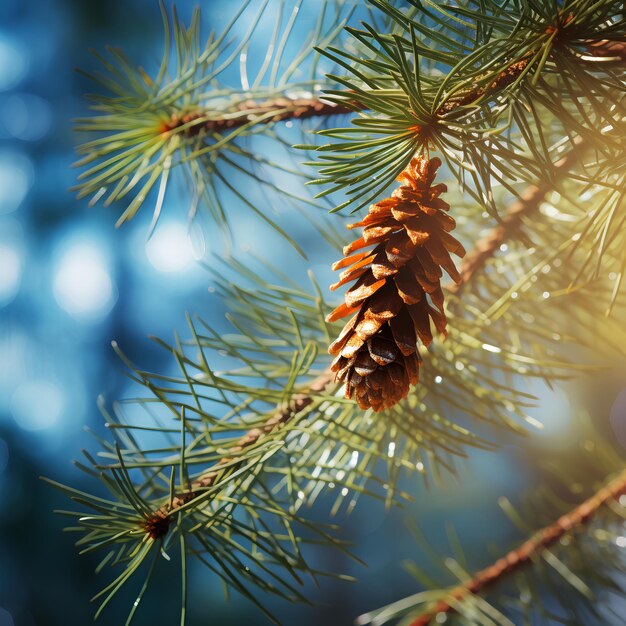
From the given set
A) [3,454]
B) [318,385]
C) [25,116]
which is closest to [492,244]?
[318,385]

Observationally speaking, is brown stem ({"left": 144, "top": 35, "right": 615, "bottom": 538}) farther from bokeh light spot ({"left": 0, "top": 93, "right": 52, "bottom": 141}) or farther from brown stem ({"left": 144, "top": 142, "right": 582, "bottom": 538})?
bokeh light spot ({"left": 0, "top": 93, "right": 52, "bottom": 141})

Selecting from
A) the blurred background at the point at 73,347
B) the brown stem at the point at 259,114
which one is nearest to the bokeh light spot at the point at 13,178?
the blurred background at the point at 73,347

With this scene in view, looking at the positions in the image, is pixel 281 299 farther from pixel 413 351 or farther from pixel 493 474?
pixel 493 474

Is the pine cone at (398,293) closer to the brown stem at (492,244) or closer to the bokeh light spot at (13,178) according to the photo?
the brown stem at (492,244)

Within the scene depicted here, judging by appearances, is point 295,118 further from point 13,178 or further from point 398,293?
point 13,178

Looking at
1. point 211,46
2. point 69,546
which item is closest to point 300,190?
point 211,46
